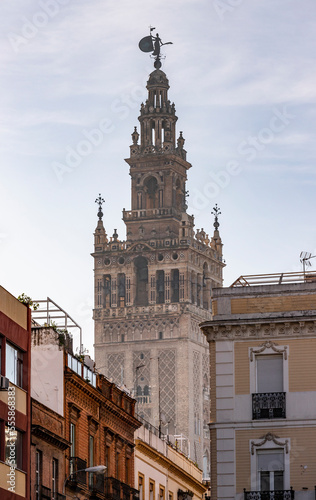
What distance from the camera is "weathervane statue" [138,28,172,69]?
16250 cm

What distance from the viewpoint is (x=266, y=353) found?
5334 centimetres

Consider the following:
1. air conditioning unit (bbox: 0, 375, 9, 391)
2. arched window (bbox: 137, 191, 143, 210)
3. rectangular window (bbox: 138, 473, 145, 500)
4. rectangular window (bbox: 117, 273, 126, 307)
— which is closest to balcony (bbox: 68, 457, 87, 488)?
air conditioning unit (bbox: 0, 375, 9, 391)

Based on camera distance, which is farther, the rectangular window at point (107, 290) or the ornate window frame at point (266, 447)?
the rectangular window at point (107, 290)

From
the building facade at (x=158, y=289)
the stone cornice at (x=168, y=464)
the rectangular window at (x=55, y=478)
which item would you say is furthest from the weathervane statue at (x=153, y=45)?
the rectangular window at (x=55, y=478)

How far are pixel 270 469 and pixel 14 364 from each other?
9006 millimetres

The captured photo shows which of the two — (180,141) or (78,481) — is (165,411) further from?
(78,481)

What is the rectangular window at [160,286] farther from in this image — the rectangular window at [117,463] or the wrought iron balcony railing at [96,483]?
the wrought iron balcony railing at [96,483]

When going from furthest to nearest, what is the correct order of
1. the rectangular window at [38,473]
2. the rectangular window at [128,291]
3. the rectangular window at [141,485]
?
the rectangular window at [128,291], the rectangular window at [141,485], the rectangular window at [38,473]

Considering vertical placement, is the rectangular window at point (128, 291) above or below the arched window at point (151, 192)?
below

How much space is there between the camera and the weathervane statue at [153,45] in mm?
162500

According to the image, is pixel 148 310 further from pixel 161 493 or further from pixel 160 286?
pixel 161 493

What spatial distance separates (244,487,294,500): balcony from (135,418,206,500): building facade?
19.5 meters

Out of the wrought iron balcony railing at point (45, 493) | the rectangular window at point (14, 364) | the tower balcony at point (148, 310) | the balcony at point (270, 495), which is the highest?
the tower balcony at point (148, 310)

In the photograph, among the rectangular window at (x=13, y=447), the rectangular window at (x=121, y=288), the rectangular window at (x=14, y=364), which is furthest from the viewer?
the rectangular window at (x=121, y=288)
